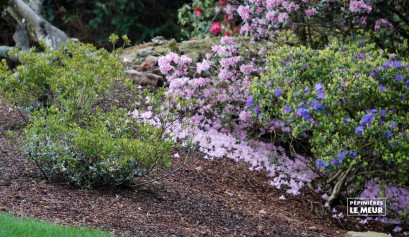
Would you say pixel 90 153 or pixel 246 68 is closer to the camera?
pixel 90 153

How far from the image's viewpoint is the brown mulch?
17.3 feet

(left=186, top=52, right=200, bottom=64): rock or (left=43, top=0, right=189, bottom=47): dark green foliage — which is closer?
(left=186, top=52, right=200, bottom=64): rock

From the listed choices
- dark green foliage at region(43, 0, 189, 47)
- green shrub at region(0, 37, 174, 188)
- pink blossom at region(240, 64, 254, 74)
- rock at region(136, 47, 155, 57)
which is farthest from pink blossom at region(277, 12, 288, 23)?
dark green foliage at region(43, 0, 189, 47)

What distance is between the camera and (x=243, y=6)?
8.34m

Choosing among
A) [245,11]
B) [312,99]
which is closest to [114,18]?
[245,11]

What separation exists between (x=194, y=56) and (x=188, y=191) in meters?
3.14

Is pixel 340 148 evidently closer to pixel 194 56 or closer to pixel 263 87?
pixel 263 87

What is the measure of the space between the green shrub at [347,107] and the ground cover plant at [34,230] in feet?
7.87

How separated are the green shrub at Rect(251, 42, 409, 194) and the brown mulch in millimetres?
637

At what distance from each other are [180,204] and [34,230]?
1.79m

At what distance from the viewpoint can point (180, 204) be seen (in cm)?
609

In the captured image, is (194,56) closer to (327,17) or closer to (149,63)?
(149,63)

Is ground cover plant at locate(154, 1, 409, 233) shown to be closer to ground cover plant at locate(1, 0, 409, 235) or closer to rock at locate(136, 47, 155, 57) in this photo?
ground cover plant at locate(1, 0, 409, 235)

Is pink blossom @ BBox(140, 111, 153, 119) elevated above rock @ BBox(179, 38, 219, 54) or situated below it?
below
